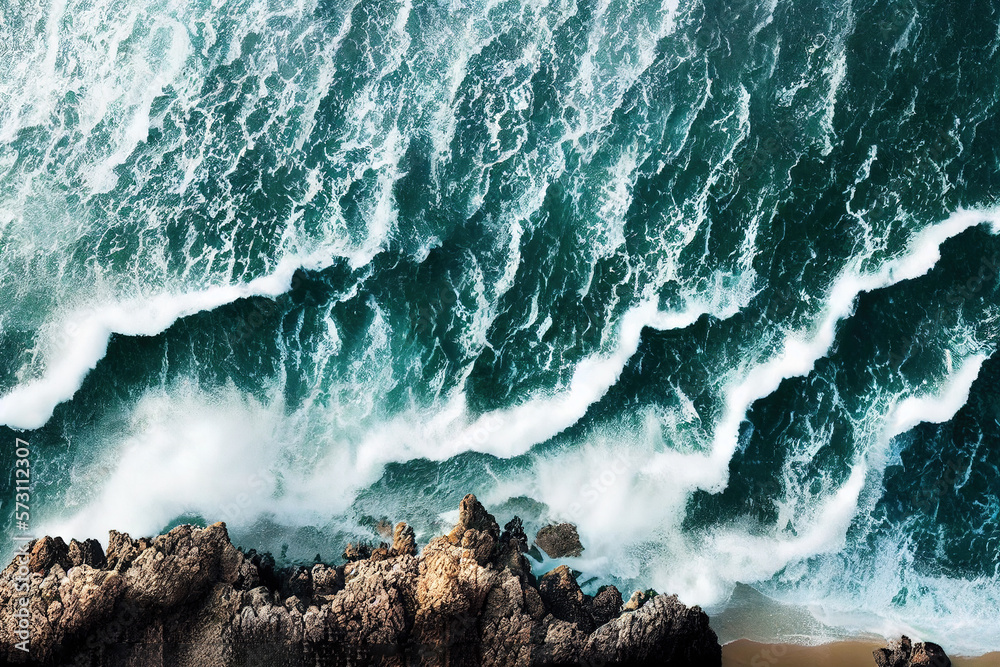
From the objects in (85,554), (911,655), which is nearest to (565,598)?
(911,655)

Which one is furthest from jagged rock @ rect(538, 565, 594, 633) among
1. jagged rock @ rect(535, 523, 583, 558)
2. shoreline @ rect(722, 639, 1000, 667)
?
shoreline @ rect(722, 639, 1000, 667)

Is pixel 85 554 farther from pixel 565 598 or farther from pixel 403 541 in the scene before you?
pixel 565 598

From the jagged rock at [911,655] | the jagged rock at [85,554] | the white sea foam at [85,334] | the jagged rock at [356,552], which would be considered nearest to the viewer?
the jagged rock at [85,554]

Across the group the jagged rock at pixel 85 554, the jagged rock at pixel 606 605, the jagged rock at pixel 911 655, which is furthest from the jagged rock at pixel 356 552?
the jagged rock at pixel 911 655

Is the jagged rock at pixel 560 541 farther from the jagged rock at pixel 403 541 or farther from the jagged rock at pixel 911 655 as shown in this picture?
the jagged rock at pixel 911 655

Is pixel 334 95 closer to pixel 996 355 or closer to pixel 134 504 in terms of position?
pixel 134 504
